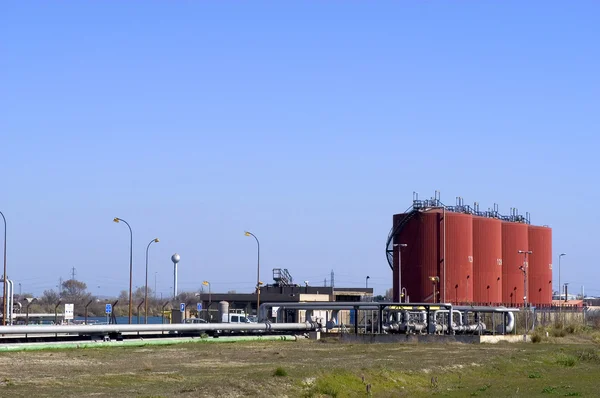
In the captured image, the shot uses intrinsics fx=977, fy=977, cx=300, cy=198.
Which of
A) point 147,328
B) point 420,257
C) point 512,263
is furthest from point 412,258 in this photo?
point 147,328

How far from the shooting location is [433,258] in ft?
312

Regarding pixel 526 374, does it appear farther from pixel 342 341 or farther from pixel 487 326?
pixel 487 326

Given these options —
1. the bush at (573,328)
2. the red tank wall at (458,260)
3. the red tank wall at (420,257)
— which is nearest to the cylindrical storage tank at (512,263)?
the red tank wall at (458,260)

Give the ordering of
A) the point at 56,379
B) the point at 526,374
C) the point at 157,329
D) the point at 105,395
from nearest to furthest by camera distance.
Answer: the point at 105,395, the point at 56,379, the point at 526,374, the point at 157,329

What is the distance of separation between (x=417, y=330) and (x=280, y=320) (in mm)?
12626

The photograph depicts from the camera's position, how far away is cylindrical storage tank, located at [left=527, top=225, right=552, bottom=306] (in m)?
111

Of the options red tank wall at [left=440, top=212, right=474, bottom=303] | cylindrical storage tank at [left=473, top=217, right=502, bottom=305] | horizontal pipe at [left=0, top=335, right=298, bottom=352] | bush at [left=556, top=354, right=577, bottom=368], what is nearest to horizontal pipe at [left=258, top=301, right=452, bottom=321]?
horizontal pipe at [left=0, top=335, right=298, bottom=352]

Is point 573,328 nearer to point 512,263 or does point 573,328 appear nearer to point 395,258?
point 512,263

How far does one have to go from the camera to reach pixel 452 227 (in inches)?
3784

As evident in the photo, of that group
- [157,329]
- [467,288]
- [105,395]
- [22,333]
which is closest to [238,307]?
→ [467,288]

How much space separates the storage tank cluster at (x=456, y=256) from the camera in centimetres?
9506

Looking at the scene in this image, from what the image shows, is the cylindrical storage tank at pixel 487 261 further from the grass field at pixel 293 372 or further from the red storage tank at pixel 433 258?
the grass field at pixel 293 372

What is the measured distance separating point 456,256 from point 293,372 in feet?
203

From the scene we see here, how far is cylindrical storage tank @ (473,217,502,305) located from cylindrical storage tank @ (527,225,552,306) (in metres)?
8.79
